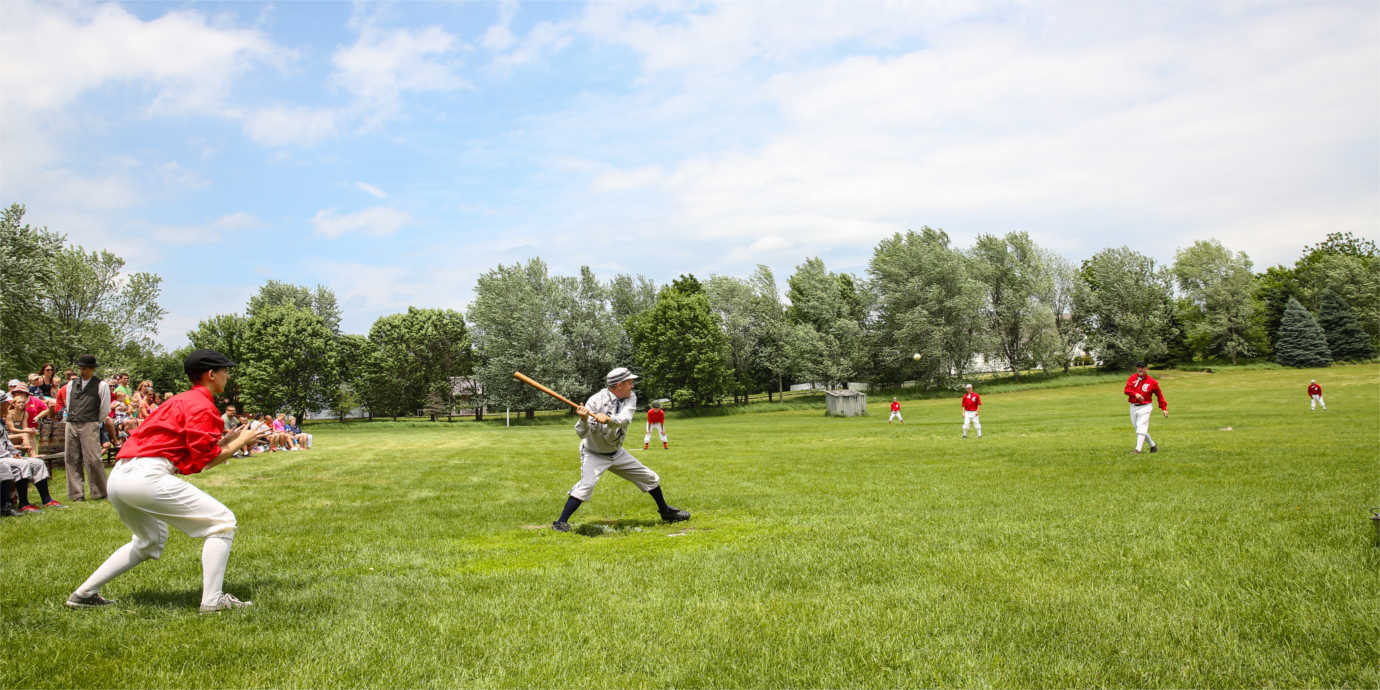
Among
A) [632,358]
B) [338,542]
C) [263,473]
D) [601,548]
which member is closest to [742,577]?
[601,548]

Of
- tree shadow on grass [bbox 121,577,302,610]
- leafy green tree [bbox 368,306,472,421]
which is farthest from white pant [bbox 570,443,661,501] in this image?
leafy green tree [bbox 368,306,472,421]

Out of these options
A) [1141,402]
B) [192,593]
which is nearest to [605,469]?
[192,593]

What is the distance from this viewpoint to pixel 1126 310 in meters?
76.6

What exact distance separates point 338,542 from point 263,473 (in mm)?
11240

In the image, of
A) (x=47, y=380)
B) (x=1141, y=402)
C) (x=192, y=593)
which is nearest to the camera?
(x=192, y=593)

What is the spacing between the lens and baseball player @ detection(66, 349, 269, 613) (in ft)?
19.3

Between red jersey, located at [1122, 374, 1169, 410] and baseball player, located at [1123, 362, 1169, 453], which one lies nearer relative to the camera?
baseball player, located at [1123, 362, 1169, 453]

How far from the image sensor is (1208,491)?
38.0 feet

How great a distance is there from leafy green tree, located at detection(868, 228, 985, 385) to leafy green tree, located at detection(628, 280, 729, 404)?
1755 centimetres

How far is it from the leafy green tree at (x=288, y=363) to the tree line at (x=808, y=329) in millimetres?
141

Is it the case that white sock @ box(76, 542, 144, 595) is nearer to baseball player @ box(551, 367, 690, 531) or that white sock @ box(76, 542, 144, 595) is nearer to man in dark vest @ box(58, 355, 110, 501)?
baseball player @ box(551, 367, 690, 531)

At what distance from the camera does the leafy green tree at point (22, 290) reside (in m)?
34.9

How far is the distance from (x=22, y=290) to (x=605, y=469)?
134 feet

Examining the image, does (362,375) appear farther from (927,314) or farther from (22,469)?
(22,469)
